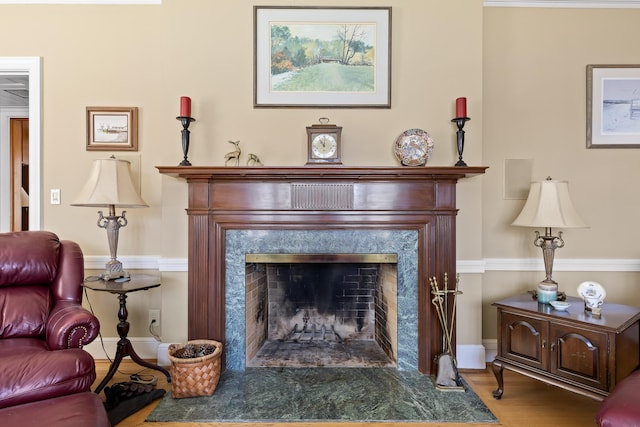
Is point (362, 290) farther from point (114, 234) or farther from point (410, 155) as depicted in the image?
point (114, 234)

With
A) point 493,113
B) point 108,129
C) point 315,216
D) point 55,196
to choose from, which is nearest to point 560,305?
point 493,113

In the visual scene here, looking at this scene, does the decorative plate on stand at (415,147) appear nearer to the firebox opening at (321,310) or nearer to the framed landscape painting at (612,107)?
the firebox opening at (321,310)

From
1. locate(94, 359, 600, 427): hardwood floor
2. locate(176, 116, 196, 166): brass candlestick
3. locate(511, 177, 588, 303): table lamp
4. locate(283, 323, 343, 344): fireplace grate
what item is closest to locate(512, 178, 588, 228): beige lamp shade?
locate(511, 177, 588, 303): table lamp

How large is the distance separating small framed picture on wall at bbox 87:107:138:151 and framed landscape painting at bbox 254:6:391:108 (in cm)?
99

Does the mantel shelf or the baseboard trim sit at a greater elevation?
the mantel shelf

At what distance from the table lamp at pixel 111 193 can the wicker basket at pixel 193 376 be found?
720 mm

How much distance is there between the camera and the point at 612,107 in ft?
8.24

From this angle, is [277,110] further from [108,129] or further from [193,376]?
[193,376]

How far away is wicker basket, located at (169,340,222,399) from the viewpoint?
1938 millimetres

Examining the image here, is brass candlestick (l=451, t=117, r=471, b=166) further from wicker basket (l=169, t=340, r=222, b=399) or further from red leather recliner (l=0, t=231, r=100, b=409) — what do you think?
red leather recliner (l=0, t=231, r=100, b=409)

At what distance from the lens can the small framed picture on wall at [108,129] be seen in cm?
252

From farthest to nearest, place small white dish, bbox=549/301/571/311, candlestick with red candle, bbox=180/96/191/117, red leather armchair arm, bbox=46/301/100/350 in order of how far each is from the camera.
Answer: candlestick with red candle, bbox=180/96/191/117
small white dish, bbox=549/301/571/311
red leather armchair arm, bbox=46/301/100/350

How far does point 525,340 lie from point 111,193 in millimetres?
2623

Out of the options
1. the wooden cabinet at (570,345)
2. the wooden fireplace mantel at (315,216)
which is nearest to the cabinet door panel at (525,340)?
the wooden cabinet at (570,345)
